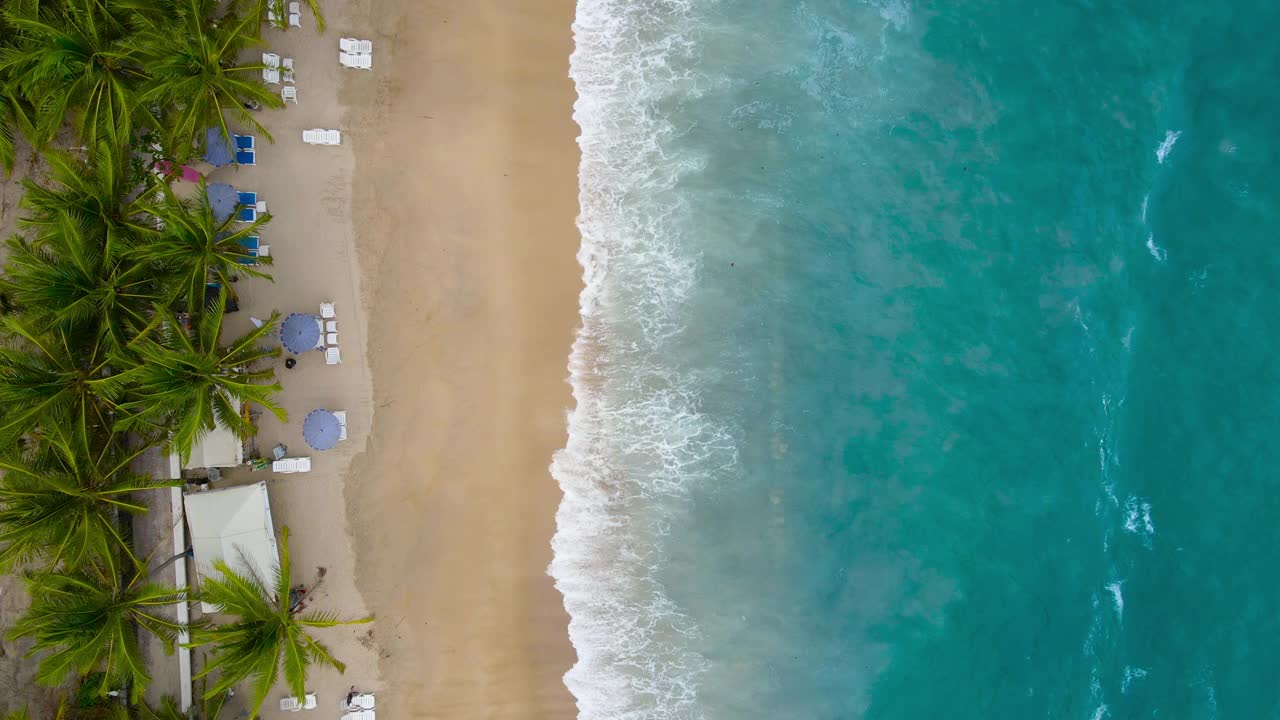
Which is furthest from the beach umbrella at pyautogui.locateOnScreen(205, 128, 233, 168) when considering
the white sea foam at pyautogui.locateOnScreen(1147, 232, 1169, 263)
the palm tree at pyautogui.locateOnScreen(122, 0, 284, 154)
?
the white sea foam at pyautogui.locateOnScreen(1147, 232, 1169, 263)

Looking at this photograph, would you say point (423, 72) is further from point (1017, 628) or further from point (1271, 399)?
point (1271, 399)

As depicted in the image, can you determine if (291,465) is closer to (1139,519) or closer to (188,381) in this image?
(188,381)

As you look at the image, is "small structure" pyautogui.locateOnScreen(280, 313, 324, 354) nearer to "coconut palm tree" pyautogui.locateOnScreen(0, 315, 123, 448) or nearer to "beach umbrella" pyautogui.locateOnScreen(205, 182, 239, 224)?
"beach umbrella" pyautogui.locateOnScreen(205, 182, 239, 224)

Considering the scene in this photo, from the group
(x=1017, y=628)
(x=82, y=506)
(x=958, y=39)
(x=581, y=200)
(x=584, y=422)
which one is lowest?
(x=1017, y=628)

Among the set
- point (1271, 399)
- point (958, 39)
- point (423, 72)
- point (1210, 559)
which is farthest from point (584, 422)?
point (1271, 399)

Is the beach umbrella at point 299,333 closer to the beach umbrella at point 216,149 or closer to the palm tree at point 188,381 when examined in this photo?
the palm tree at point 188,381

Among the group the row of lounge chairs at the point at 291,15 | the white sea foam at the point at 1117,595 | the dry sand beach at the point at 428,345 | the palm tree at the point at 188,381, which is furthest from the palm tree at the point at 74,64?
the white sea foam at the point at 1117,595

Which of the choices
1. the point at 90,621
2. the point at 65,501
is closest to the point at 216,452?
the point at 65,501
